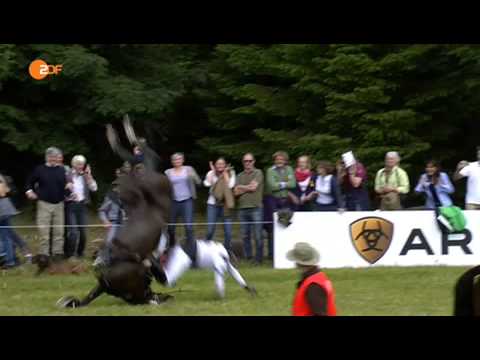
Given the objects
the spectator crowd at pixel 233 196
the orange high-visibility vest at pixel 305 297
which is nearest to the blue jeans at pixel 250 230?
the spectator crowd at pixel 233 196

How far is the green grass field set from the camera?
11375mm

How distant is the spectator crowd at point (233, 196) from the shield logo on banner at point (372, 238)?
21.0 inches

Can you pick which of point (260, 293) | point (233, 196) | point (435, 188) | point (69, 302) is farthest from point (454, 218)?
point (69, 302)

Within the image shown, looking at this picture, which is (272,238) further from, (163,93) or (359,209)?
(163,93)

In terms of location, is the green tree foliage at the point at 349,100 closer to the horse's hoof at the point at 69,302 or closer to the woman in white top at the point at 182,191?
the woman in white top at the point at 182,191

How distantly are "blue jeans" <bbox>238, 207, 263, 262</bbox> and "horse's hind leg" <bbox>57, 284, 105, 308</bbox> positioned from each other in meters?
4.03

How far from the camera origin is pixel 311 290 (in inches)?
272

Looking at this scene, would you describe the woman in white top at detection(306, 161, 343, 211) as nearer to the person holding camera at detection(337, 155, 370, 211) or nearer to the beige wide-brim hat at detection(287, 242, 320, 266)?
the person holding camera at detection(337, 155, 370, 211)

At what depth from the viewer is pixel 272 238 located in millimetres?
15094

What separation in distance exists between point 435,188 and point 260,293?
4.35 meters

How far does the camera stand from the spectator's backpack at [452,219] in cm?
1456

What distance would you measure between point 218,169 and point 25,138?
1001 centimetres
